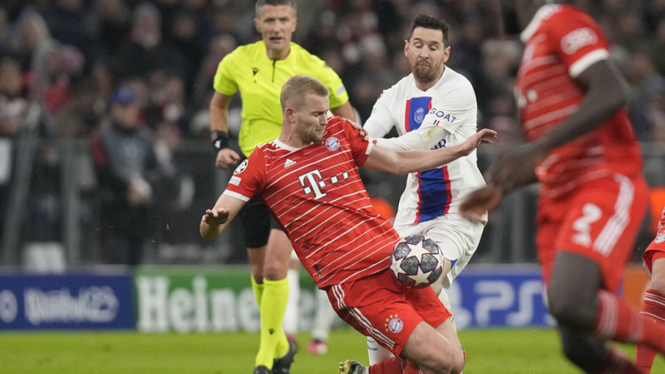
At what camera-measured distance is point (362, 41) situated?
1786cm

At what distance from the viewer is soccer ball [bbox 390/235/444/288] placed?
628 cm

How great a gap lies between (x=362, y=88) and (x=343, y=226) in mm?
9477

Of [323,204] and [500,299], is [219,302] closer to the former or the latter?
[500,299]

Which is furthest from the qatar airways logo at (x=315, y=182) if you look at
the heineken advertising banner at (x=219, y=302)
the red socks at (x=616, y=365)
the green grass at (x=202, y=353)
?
the heineken advertising banner at (x=219, y=302)

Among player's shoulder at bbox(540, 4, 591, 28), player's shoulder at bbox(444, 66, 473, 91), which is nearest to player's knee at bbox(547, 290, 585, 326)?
player's shoulder at bbox(540, 4, 591, 28)

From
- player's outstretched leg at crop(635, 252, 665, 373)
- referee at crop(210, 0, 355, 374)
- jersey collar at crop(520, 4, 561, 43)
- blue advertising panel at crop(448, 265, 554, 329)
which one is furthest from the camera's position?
blue advertising panel at crop(448, 265, 554, 329)

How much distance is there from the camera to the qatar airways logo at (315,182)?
6551 mm

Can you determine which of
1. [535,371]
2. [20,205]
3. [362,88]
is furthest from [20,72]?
[535,371]

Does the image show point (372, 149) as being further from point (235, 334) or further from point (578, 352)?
point (235, 334)

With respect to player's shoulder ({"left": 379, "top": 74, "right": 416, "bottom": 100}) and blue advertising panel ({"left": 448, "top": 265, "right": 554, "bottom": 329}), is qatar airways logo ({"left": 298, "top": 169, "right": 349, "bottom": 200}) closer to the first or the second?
player's shoulder ({"left": 379, "top": 74, "right": 416, "bottom": 100})

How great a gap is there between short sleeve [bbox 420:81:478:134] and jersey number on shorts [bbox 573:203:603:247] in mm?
2136

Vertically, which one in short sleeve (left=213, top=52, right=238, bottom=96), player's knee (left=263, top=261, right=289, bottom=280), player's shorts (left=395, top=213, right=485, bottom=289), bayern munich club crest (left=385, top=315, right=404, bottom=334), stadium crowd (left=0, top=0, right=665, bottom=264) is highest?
stadium crowd (left=0, top=0, right=665, bottom=264)

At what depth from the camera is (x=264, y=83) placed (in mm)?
8594

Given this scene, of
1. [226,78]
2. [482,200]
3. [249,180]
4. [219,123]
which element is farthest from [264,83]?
[482,200]
